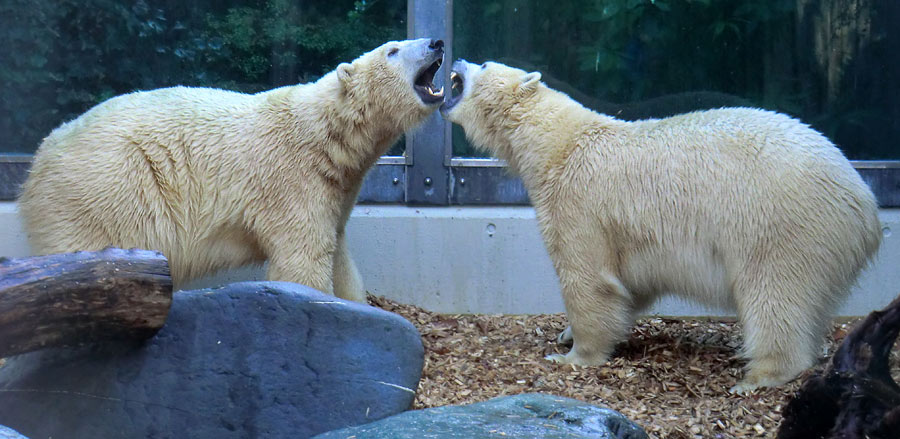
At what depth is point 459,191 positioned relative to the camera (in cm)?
602

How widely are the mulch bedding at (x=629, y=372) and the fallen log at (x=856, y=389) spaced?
0.97 ft

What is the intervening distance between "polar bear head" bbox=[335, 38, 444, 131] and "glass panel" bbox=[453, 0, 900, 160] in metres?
1.11

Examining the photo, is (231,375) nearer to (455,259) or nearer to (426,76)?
(426,76)

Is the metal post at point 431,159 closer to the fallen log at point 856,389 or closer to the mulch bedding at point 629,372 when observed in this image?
the mulch bedding at point 629,372

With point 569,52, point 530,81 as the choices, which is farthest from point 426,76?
point 569,52

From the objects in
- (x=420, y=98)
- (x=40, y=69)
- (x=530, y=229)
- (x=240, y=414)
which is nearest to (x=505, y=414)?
(x=240, y=414)

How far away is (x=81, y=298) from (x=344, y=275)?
239 centimetres

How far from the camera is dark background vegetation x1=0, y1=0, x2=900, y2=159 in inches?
233

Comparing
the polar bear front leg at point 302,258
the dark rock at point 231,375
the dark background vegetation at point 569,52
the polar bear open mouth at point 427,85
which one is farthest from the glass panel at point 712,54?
the dark rock at point 231,375

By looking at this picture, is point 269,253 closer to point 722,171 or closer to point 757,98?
point 722,171

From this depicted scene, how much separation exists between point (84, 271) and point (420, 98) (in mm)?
2311

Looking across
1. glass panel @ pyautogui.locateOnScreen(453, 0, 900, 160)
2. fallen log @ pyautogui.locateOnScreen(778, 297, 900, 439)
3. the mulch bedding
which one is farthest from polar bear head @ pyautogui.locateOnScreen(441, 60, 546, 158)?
fallen log @ pyautogui.locateOnScreen(778, 297, 900, 439)

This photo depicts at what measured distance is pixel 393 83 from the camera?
488 cm

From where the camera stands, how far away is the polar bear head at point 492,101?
504cm
